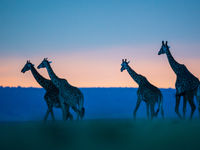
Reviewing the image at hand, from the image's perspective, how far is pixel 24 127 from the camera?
12.8 metres

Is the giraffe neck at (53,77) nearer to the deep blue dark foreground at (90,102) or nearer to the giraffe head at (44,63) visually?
the giraffe head at (44,63)

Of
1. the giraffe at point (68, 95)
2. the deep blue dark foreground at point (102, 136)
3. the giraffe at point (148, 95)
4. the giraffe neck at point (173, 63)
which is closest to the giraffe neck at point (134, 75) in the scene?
the giraffe at point (148, 95)

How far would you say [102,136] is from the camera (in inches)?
444

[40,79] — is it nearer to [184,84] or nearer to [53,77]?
[53,77]

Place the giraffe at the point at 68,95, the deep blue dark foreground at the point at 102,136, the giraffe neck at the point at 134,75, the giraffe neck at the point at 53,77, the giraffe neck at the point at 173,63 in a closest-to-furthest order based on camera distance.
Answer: the deep blue dark foreground at the point at 102,136
the giraffe at the point at 68,95
the giraffe neck at the point at 173,63
the giraffe neck at the point at 53,77
the giraffe neck at the point at 134,75

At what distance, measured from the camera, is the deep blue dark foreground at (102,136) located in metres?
10.2

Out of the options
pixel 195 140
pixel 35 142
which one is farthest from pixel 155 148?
pixel 35 142

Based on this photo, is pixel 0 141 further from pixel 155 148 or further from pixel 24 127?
pixel 155 148

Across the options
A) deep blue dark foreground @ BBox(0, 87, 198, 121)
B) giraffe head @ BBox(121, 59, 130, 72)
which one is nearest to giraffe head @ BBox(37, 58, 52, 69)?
giraffe head @ BBox(121, 59, 130, 72)

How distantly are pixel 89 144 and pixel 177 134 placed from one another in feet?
8.60

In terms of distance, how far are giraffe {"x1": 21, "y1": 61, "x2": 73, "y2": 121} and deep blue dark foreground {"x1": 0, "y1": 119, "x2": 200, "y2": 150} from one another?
491cm

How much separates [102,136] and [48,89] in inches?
305

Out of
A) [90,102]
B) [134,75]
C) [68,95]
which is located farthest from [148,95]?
[90,102]

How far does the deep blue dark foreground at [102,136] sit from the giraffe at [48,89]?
4909 millimetres
